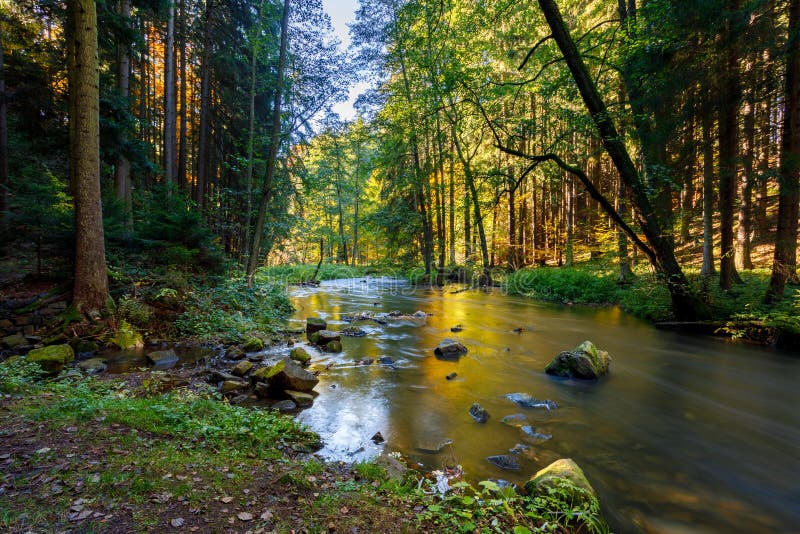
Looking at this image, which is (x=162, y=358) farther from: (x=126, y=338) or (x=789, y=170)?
(x=789, y=170)

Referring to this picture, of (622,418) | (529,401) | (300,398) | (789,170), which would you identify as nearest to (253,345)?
(300,398)

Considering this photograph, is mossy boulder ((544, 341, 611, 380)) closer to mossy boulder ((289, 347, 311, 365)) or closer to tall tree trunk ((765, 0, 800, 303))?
tall tree trunk ((765, 0, 800, 303))

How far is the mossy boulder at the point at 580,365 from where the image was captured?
6.82 m

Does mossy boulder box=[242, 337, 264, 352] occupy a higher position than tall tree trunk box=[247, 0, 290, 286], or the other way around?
tall tree trunk box=[247, 0, 290, 286]

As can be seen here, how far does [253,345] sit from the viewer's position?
8508 mm

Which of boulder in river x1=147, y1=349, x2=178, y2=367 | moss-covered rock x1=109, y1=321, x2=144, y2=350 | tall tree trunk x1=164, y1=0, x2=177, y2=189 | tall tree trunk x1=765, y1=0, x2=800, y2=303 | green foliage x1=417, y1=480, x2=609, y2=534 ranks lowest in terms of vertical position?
green foliage x1=417, y1=480, x2=609, y2=534

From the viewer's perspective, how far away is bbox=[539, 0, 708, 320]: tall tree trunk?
8227 mm

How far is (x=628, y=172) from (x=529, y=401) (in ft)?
22.4

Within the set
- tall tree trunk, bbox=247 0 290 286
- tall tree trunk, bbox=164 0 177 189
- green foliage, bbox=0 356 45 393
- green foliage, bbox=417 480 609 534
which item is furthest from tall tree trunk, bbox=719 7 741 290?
tall tree trunk, bbox=164 0 177 189

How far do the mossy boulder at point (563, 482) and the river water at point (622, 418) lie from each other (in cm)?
35

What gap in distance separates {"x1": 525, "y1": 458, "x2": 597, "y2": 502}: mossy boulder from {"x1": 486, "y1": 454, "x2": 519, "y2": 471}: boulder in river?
1.61 ft

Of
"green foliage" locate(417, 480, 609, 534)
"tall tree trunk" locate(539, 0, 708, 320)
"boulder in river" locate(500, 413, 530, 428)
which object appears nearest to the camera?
"green foliage" locate(417, 480, 609, 534)

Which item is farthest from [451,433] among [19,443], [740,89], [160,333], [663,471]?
[740,89]

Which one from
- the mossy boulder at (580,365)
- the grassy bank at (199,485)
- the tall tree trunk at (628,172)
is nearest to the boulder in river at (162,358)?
the grassy bank at (199,485)
